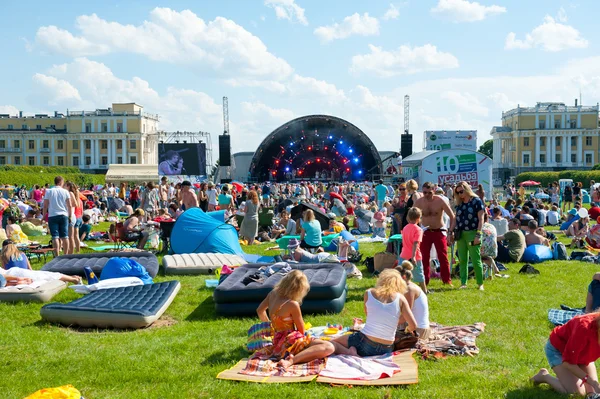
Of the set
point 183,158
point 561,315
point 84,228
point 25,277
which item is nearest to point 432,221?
point 561,315

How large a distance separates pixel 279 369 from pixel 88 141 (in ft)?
284

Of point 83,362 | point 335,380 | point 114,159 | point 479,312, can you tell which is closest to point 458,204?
point 479,312

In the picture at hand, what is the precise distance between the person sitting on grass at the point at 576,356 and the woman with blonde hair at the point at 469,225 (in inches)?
158

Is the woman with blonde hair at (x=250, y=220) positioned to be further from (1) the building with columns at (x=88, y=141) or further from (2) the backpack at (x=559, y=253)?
(1) the building with columns at (x=88, y=141)

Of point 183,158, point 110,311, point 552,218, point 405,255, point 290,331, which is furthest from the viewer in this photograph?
point 183,158

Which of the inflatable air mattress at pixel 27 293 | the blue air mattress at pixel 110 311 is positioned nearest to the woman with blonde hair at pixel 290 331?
the blue air mattress at pixel 110 311

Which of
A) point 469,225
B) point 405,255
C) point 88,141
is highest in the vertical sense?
point 88,141

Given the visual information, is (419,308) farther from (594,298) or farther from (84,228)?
(84,228)

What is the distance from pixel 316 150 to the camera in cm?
5797

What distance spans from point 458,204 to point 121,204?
61.5ft

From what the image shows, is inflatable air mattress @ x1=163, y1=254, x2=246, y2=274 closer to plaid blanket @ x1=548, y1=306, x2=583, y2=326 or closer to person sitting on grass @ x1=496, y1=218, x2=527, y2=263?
person sitting on grass @ x1=496, y1=218, x2=527, y2=263

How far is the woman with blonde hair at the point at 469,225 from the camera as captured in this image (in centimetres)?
929

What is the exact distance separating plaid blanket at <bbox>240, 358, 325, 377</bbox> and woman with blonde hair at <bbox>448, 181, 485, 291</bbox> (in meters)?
4.07

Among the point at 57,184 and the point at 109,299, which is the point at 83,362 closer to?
the point at 109,299
